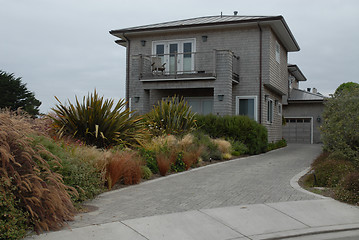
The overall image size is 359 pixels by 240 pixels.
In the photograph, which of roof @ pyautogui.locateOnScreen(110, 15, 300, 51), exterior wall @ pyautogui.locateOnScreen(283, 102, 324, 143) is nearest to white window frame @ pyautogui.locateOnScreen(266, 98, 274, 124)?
roof @ pyautogui.locateOnScreen(110, 15, 300, 51)

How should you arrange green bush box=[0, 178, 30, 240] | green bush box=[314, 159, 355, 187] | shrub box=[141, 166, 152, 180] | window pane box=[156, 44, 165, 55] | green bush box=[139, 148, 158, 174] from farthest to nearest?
1. window pane box=[156, 44, 165, 55]
2. green bush box=[139, 148, 158, 174]
3. shrub box=[141, 166, 152, 180]
4. green bush box=[314, 159, 355, 187]
5. green bush box=[0, 178, 30, 240]

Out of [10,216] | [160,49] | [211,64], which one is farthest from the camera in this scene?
[160,49]

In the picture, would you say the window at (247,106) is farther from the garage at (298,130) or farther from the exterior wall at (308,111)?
the garage at (298,130)

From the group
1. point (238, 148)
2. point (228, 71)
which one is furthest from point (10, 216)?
point (228, 71)

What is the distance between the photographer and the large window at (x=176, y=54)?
2056 cm

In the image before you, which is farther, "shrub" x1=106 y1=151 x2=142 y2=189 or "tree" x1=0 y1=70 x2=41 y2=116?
"tree" x1=0 y1=70 x2=41 y2=116

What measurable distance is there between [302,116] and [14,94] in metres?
24.1

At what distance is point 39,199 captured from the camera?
5477 millimetres

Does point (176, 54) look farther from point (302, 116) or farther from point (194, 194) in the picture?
point (302, 116)

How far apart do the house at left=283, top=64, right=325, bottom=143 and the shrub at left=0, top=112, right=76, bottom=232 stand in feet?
82.7

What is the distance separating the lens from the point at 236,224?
625 cm

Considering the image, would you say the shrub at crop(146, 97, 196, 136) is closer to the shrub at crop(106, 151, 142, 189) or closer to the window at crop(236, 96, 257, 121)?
the shrub at crop(106, 151, 142, 189)

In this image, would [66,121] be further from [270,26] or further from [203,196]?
[270,26]

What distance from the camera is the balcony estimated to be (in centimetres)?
1998
